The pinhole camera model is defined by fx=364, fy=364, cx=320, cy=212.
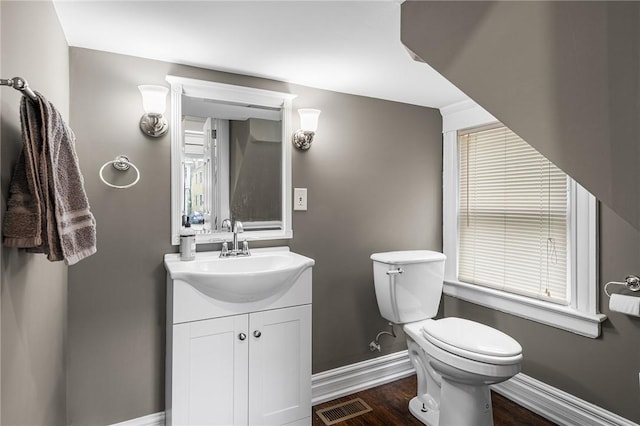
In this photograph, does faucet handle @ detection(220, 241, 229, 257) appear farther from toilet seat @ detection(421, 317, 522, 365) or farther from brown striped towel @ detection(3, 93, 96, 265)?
toilet seat @ detection(421, 317, 522, 365)

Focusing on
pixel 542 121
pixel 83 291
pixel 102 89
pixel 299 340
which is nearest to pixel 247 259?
pixel 299 340

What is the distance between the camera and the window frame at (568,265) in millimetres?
1936

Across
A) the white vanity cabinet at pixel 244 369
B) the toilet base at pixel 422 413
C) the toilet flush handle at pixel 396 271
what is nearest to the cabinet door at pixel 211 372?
the white vanity cabinet at pixel 244 369

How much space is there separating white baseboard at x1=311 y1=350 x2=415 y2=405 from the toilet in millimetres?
351

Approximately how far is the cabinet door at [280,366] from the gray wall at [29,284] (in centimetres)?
82

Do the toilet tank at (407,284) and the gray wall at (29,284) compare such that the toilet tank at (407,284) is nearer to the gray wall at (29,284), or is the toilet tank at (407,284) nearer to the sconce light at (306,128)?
the sconce light at (306,128)

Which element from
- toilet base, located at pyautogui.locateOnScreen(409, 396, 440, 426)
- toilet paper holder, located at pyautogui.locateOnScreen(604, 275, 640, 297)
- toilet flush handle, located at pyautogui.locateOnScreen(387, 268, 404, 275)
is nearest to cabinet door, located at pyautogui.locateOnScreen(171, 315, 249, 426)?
toilet flush handle, located at pyautogui.locateOnScreen(387, 268, 404, 275)

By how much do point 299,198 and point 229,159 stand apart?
0.49 meters

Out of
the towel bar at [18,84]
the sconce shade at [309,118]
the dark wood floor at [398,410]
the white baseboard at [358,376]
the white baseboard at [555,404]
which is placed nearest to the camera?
the towel bar at [18,84]

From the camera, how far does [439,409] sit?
2.05 metres

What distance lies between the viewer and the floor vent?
215cm

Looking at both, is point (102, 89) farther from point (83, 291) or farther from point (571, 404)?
point (571, 404)

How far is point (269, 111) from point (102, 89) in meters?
0.89

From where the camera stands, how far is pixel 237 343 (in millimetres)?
1763
